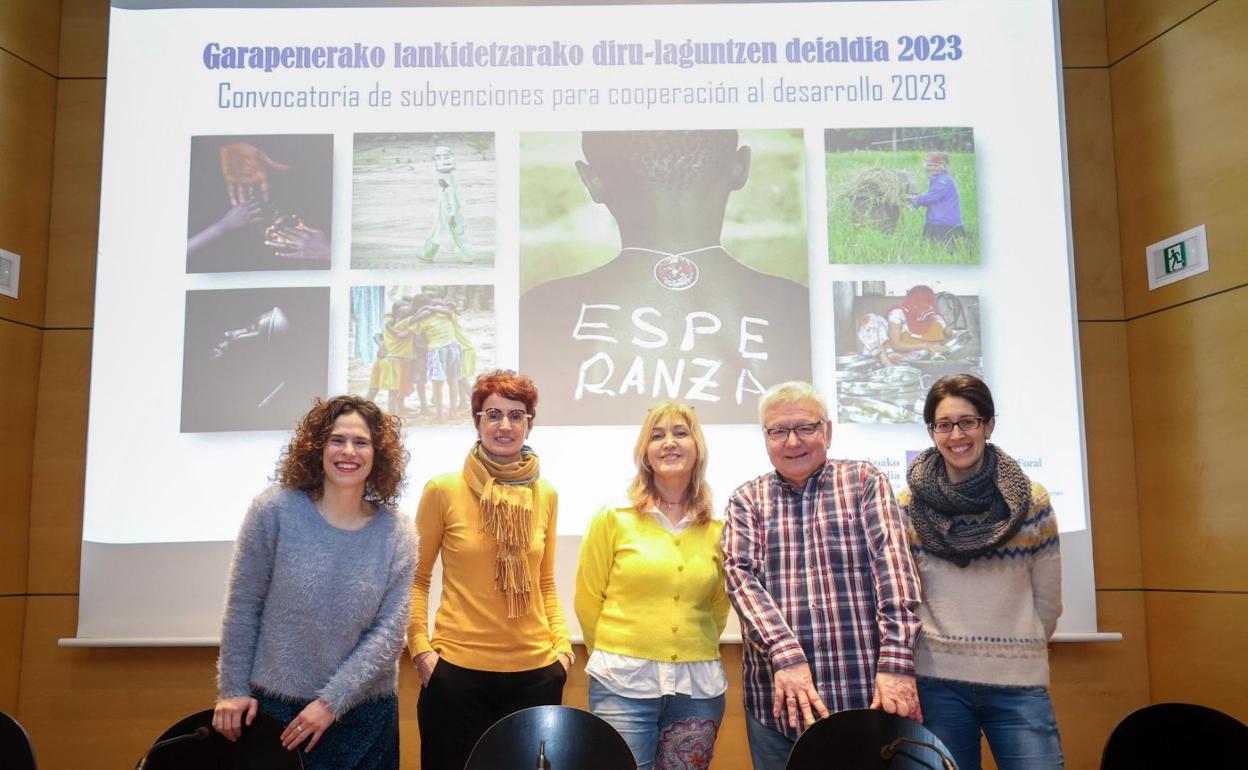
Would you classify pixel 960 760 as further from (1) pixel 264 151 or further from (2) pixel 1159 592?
(1) pixel 264 151

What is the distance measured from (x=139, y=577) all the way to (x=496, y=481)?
1666 millimetres

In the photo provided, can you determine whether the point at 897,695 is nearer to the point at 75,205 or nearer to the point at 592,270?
the point at 592,270

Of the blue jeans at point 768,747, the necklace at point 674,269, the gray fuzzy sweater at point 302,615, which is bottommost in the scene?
the blue jeans at point 768,747

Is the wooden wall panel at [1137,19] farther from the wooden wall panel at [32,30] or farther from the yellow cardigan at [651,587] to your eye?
the wooden wall panel at [32,30]

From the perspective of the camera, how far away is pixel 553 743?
6.32ft

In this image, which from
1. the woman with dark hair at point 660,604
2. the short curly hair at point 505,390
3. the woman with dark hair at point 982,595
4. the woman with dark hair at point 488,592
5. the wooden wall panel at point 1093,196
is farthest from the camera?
the wooden wall panel at point 1093,196

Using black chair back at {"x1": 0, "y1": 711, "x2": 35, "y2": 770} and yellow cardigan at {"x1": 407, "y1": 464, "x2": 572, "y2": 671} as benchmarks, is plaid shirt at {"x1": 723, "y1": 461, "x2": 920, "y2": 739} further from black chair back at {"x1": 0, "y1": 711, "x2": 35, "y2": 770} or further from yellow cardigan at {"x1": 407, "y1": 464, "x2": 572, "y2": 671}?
black chair back at {"x1": 0, "y1": 711, "x2": 35, "y2": 770}

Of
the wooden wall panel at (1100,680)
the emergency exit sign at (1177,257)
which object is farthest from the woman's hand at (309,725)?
the emergency exit sign at (1177,257)

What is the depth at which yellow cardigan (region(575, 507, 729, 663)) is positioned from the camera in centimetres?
225

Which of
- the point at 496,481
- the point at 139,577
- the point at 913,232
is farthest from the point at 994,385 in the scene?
the point at 139,577

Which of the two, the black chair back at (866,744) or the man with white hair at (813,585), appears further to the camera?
the man with white hair at (813,585)

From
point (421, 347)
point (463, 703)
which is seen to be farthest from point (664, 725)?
point (421, 347)

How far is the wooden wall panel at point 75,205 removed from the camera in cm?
354

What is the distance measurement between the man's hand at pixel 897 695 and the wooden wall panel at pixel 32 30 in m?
3.68
